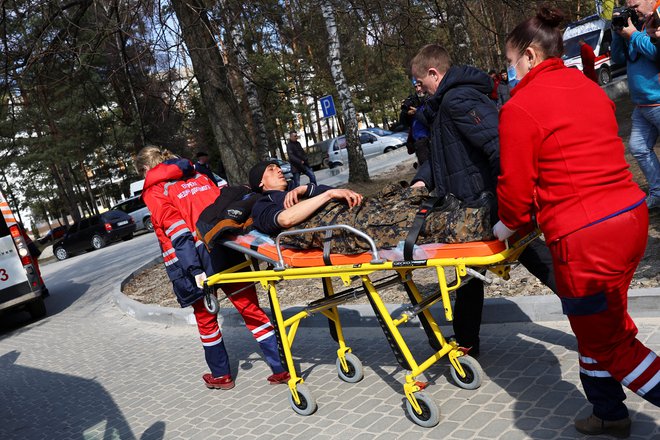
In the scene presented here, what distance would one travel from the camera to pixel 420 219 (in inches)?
143

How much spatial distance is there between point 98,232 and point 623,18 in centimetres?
2503

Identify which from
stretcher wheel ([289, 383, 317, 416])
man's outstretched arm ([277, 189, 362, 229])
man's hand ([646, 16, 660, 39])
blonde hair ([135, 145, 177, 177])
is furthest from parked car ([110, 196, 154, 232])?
→ man's hand ([646, 16, 660, 39])

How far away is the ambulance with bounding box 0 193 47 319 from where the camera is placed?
36.0 feet

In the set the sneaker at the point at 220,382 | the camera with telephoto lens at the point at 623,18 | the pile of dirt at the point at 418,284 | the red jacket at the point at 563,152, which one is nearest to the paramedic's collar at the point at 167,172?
the sneaker at the point at 220,382

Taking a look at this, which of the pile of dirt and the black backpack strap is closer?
the black backpack strap

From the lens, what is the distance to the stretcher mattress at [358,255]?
346cm

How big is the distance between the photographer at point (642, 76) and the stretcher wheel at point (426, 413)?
3.56 metres

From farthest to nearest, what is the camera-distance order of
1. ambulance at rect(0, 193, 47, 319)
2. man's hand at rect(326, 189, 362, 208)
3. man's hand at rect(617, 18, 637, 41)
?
ambulance at rect(0, 193, 47, 319) → man's hand at rect(617, 18, 637, 41) → man's hand at rect(326, 189, 362, 208)

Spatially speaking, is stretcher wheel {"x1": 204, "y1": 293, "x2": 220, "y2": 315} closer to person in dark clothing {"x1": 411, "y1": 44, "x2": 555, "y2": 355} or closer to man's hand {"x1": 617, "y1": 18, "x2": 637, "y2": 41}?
person in dark clothing {"x1": 411, "y1": 44, "x2": 555, "y2": 355}

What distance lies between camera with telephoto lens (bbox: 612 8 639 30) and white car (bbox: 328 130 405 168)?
28834 millimetres

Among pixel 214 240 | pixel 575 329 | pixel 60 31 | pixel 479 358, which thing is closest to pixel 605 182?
pixel 575 329

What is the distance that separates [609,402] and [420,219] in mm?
1309

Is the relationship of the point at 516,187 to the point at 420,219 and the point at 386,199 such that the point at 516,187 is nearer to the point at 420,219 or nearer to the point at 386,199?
the point at 420,219

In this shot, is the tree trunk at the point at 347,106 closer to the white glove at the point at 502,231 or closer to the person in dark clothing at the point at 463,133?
the person in dark clothing at the point at 463,133
